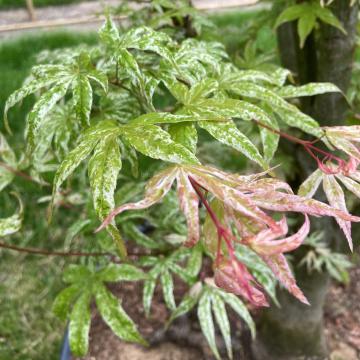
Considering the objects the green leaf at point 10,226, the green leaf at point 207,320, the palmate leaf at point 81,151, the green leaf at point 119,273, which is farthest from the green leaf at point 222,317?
the palmate leaf at point 81,151

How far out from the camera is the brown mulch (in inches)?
50.8

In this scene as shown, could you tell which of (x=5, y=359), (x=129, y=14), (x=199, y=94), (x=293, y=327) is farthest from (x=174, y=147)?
(x=5, y=359)

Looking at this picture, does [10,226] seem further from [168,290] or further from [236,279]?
[236,279]

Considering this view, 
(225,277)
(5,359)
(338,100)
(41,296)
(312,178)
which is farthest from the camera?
(41,296)

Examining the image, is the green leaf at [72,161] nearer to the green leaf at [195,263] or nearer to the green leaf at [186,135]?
the green leaf at [186,135]

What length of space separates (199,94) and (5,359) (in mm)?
1089

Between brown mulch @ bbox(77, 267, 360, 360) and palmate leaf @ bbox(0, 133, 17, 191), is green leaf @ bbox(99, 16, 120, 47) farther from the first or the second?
brown mulch @ bbox(77, 267, 360, 360)

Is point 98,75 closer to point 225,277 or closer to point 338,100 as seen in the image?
point 225,277

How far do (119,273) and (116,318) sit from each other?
90 mm

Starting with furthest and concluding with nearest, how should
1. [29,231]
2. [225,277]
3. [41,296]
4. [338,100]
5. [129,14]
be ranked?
1. [29,231]
2. [41,296]
3. [129,14]
4. [338,100]
5. [225,277]

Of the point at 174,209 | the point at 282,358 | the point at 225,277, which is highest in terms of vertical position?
the point at 225,277

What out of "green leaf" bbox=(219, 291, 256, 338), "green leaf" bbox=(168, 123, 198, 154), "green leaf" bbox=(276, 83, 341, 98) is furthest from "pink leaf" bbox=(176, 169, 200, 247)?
"green leaf" bbox=(219, 291, 256, 338)

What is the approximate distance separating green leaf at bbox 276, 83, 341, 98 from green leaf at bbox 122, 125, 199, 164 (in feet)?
1.08

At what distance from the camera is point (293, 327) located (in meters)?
1.25
